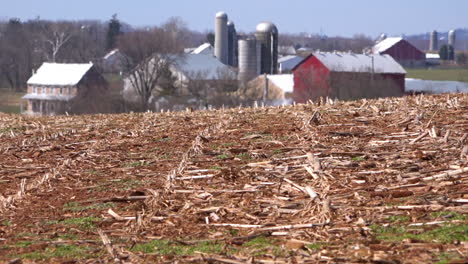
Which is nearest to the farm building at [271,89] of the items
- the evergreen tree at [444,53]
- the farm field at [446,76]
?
the farm field at [446,76]

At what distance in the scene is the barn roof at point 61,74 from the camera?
7244 centimetres

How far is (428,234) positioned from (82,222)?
2.58m

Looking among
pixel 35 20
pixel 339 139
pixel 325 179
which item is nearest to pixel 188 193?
pixel 325 179

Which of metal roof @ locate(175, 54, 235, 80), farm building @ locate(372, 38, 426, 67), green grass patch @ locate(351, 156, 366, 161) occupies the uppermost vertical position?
farm building @ locate(372, 38, 426, 67)

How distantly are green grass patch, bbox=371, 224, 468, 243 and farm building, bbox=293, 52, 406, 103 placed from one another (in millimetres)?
44196

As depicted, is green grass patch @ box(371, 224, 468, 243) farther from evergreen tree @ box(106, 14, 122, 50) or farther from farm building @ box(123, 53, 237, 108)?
evergreen tree @ box(106, 14, 122, 50)

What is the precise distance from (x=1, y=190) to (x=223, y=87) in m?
53.3

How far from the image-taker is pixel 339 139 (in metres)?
8.79

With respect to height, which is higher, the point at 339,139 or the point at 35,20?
the point at 35,20

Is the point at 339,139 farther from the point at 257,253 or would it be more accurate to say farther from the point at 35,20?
the point at 35,20

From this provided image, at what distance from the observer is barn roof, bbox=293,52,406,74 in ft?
200

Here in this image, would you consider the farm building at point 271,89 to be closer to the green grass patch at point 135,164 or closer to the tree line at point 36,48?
the tree line at point 36,48

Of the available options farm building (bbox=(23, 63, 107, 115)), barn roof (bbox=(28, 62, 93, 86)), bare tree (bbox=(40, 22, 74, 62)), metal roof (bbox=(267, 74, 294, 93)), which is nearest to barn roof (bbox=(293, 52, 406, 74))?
metal roof (bbox=(267, 74, 294, 93))

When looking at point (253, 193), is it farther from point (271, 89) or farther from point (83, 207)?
point (271, 89)
